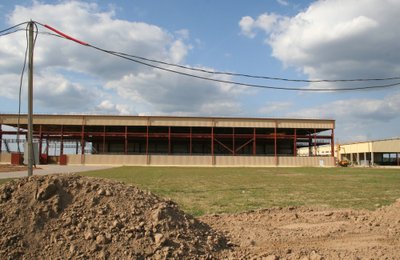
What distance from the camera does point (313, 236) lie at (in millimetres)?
8055

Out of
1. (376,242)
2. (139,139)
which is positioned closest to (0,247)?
(376,242)

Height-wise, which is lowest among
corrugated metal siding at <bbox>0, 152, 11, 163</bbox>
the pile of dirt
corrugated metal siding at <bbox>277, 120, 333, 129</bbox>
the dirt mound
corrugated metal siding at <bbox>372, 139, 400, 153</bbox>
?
the pile of dirt

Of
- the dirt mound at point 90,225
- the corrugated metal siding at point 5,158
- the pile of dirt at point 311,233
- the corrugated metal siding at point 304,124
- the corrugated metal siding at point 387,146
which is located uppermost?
the corrugated metal siding at point 304,124

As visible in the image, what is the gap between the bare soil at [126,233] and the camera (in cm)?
584

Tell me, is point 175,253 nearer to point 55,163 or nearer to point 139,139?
point 55,163

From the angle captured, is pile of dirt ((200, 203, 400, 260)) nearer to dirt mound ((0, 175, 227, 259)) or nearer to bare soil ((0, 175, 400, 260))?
bare soil ((0, 175, 400, 260))

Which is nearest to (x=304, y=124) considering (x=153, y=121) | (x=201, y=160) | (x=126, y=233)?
(x=201, y=160)

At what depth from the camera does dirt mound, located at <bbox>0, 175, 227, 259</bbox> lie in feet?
19.0

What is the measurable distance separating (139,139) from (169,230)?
6649 centimetres

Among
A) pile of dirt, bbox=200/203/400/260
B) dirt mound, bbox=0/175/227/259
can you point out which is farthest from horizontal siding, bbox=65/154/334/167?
dirt mound, bbox=0/175/227/259

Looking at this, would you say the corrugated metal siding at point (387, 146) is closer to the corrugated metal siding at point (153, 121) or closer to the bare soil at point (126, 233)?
the corrugated metal siding at point (153, 121)

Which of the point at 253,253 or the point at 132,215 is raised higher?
the point at 132,215

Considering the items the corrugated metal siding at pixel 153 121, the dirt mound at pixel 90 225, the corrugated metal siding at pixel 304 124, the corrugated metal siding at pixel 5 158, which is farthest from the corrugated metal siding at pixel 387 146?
the dirt mound at pixel 90 225

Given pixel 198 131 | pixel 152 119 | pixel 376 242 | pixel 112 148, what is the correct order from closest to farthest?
pixel 376 242, pixel 152 119, pixel 198 131, pixel 112 148
